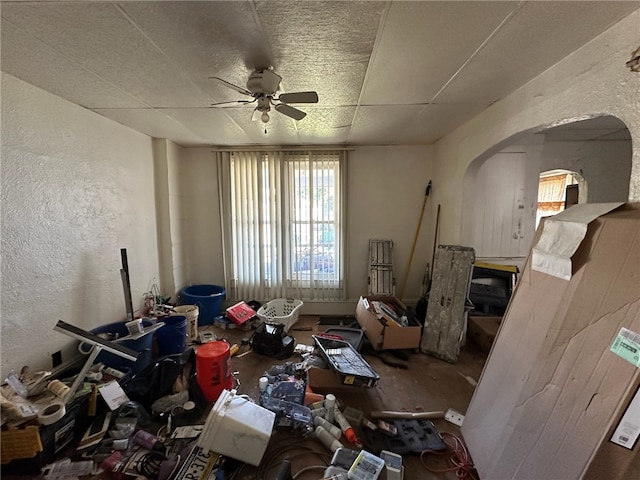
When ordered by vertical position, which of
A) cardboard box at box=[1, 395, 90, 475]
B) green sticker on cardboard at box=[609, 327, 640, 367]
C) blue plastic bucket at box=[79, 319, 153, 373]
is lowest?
cardboard box at box=[1, 395, 90, 475]

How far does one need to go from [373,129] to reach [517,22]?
1.74 metres

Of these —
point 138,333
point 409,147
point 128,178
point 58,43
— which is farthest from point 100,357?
point 409,147

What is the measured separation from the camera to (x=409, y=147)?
3660 millimetres

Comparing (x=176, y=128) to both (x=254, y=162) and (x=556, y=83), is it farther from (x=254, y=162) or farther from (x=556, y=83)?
(x=556, y=83)

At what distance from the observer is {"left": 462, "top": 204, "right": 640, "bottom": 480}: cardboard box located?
987mm

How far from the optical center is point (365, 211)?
377cm

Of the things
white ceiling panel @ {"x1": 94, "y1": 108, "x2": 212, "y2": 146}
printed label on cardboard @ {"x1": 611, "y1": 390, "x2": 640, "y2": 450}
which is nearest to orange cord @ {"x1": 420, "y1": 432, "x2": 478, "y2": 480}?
printed label on cardboard @ {"x1": 611, "y1": 390, "x2": 640, "y2": 450}

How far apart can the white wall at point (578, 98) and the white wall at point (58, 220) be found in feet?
11.6

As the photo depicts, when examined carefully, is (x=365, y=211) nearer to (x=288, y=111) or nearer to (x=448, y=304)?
(x=448, y=304)

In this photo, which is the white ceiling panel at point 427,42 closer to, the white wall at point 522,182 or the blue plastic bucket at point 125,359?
the white wall at point 522,182

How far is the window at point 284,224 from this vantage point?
3693 mm

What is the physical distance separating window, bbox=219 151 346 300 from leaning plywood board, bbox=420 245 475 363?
4.41ft

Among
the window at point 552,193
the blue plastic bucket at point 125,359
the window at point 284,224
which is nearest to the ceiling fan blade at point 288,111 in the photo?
the window at point 284,224

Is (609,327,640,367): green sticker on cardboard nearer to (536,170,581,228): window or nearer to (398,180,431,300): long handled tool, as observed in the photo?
(398,180,431,300): long handled tool
